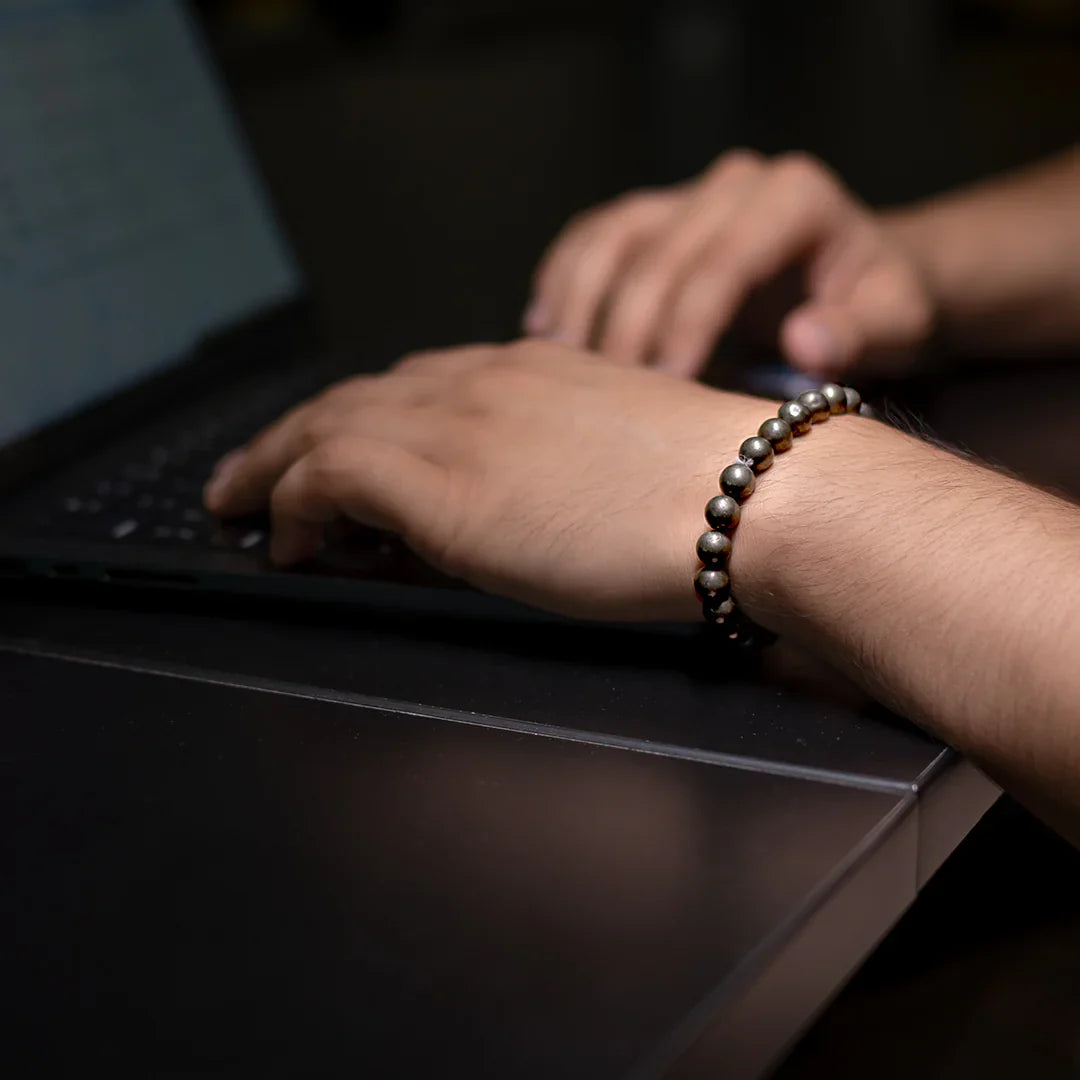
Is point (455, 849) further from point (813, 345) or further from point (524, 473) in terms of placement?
point (813, 345)

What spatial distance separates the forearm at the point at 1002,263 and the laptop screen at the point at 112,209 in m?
0.50

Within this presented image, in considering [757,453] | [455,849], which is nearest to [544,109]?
[757,453]

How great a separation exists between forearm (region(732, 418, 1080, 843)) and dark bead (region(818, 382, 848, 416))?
18 millimetres

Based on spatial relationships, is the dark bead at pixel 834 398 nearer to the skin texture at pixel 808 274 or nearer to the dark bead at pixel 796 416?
the dark bead at pixel 796 416

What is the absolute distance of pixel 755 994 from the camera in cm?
30

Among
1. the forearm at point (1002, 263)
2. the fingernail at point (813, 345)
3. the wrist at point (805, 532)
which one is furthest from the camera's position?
the forearm at point (1002, 263)

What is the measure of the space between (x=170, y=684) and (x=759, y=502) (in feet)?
0.79

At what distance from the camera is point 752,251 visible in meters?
0.75

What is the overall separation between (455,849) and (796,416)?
0.76ft

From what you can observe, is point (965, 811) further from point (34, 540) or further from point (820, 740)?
point (34, 540)

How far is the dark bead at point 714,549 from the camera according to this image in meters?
0.45

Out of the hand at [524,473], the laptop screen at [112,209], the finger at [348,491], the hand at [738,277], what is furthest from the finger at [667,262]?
the laptop screen at [112,209]

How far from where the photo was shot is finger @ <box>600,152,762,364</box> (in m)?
0.72

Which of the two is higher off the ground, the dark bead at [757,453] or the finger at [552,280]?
the finger at [552,280]
